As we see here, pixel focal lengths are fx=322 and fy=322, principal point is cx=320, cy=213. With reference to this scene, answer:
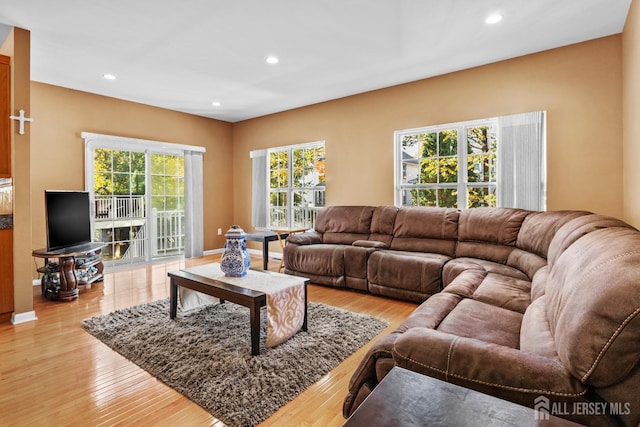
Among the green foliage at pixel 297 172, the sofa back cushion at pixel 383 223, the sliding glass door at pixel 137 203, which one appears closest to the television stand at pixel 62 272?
the sliding glass door at pixel 137 203

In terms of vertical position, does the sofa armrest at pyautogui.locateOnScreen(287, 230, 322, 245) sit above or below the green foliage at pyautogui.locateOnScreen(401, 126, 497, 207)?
below

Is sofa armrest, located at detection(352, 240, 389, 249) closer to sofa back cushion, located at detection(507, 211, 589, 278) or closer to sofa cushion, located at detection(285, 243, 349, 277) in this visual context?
sofa cushion, located at detection(285, 243, 349, 277)

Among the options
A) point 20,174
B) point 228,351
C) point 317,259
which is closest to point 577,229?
point 228,351

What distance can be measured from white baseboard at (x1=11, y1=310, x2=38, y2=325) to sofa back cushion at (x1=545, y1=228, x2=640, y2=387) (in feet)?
Result: 13.5

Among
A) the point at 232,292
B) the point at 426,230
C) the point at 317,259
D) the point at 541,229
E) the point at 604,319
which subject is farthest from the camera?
the point at 317,259

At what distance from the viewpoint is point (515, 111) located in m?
3.75

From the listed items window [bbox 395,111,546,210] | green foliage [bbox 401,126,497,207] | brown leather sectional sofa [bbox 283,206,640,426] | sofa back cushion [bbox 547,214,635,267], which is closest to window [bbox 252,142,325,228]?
window [bbox 395,111,546,210]

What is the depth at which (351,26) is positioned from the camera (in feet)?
9.96

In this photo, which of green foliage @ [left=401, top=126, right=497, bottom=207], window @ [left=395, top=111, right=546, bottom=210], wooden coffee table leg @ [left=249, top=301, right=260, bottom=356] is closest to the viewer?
wooden coffee table leg @ [left=249, top=301, right=260, bottom=356]

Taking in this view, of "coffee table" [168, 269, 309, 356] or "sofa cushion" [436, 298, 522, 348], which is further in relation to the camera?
"coffee table" [168, 269, 309, 356]

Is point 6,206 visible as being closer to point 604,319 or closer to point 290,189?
point 290,189

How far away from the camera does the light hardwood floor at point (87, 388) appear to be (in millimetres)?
1717

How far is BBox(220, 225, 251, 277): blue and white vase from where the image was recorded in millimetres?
2818

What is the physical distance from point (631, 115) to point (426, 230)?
2.11 metres
